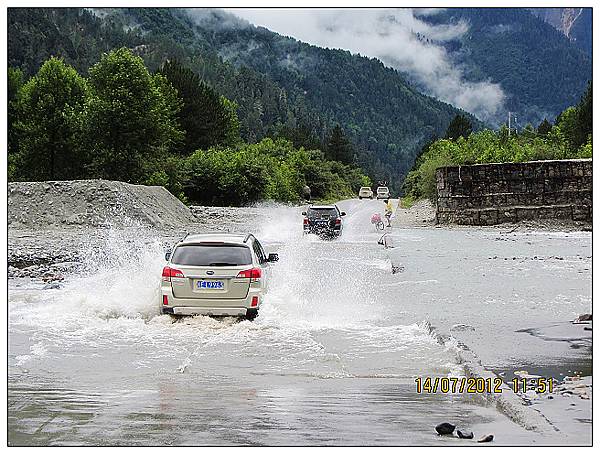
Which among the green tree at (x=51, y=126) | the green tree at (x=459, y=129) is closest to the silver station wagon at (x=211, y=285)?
the green tree at (x=51, y=126)

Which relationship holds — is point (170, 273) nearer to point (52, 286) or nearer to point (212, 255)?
point (212, 255)

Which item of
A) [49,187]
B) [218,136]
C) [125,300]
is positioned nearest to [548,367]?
[125,300]

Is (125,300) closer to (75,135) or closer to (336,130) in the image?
(75,135)

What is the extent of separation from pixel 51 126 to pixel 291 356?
65.6 metres

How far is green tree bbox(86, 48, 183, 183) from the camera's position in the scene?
6906 cm

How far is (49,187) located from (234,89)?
134626 mm

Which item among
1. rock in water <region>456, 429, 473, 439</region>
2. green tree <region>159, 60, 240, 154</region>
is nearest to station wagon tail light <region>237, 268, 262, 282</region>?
rock in water <region>456, 429, 473, 439</region>

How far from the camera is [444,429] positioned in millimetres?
7137

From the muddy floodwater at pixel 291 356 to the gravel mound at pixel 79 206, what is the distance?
21.4m

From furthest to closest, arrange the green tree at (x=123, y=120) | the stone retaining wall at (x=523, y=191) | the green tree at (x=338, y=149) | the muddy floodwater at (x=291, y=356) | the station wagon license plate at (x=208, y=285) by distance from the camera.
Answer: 1. the green tree at (x=338, y=149)
2. the green tree at (x=123, y=120)
3. the stone retaining wall at (x=523, y=191)
4. the station wagon license plate at (x=208, y=285)
5. the muddy floodwater at (x=291, y=356)

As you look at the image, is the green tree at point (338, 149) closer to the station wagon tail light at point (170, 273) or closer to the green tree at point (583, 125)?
the green tree at point (583, 125)

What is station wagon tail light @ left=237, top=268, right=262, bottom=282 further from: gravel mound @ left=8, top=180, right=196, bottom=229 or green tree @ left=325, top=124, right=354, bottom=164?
green tree @ left=325, top=124, right=354, bottom=164

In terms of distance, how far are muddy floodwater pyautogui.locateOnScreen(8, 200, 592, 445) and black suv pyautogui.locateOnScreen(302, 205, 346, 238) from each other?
1178cm

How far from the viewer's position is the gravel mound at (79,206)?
4447 centimetres
